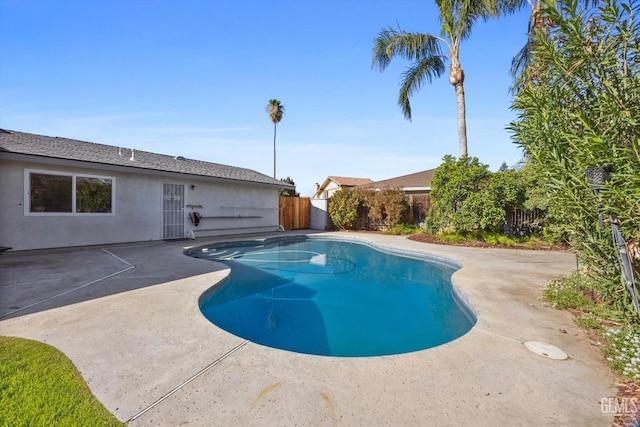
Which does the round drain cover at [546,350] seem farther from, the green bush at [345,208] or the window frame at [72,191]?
the green bush at [345,208]

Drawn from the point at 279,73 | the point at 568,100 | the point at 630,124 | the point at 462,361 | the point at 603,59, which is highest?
the point at 279,73

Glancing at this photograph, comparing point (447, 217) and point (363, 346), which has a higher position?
point (447, 217)

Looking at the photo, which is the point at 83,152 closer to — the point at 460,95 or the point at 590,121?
the point at 590,121

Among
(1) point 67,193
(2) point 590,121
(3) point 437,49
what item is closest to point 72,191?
(1) point 67,193

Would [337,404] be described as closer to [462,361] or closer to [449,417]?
[449,417]

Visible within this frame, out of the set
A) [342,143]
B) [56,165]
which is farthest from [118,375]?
[342,143]

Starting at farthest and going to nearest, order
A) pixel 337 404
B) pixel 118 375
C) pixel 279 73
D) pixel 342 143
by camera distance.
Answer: pixel 342 143
pixel 279 73
pixel 118 375
pixel 337 404

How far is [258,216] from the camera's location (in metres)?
16.5

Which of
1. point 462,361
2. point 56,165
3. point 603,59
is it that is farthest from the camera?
point 56,165

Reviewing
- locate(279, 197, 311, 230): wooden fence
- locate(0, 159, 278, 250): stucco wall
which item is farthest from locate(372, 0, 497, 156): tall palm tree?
locate(0, 159, 278, 250): stucco wall

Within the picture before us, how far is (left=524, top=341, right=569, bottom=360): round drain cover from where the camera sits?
308cm

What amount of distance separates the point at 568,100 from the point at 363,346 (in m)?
4.40

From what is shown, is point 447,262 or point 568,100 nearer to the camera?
point 568,100

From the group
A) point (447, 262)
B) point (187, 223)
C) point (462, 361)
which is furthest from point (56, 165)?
point (447, 262)
